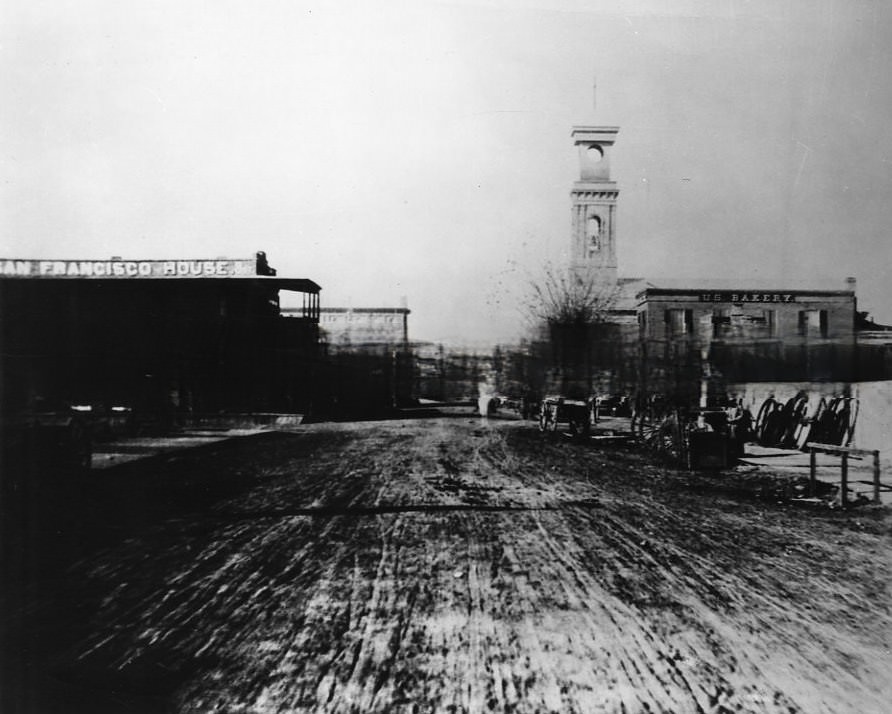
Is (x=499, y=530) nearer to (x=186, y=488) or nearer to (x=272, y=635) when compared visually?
(x=272, y=635)

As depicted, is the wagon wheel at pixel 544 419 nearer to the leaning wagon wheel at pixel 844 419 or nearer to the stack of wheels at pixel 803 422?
the stack of wheels at pixel 803 422

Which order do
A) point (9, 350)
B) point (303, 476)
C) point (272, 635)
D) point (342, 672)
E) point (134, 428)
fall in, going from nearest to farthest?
point (342, 672) < point (272, 635) < point (9, 350) < point (303, 476) < point (134, 428)

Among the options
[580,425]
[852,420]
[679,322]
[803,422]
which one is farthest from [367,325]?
[803,422]

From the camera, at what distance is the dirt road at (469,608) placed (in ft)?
10.0

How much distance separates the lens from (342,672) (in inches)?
125

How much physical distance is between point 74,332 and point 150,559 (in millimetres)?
6943

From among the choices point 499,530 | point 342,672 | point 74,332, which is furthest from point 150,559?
point 74,332

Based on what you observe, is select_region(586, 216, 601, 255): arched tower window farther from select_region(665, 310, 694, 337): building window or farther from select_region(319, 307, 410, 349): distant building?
select_region(319, 307, 410, 349): distant building

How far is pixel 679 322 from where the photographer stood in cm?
993

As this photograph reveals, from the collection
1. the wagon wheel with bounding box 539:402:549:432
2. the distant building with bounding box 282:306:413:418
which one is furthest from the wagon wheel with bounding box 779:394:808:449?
the distant building with bounding box 282:306:413:418

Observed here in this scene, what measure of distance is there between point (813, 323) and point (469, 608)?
498 cm

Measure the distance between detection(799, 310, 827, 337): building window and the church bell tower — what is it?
2208 mm

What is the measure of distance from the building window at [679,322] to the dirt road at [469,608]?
9.76ft

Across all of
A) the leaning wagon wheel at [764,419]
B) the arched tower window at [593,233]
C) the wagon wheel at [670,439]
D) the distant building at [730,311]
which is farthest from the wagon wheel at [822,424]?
the arched tower window at [593,233]
